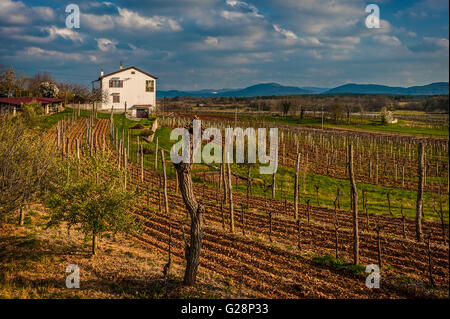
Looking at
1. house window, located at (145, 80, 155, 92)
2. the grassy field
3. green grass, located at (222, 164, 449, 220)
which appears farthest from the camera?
house window, located at (145, 80, 155, 92)

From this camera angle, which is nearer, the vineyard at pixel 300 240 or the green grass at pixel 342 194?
the vineyard at pixel 300 240

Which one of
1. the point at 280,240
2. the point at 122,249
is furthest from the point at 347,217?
the point at 122,249

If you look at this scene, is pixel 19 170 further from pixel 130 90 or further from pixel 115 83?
pixel 115 83

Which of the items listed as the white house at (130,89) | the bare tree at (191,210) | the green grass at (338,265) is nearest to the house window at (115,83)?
the white house at (130,89)

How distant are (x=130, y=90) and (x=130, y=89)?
0.21 m

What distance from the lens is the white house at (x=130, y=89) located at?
73.1 metres

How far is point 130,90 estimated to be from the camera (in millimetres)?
74188

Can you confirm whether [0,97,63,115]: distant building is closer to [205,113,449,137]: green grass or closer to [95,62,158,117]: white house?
[95,62,158,117]: white house

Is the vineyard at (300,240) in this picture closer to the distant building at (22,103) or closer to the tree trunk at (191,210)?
the tree trunk at (191,210)

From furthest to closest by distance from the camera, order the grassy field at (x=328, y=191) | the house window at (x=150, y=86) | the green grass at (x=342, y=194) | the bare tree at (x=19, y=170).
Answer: the house window at (x=150, y=86), the grassy field at (x=328, y=191), the green grass at (x=342, y=194), the bare tree at (x=19, y=170)

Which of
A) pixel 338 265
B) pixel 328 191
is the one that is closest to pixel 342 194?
pixel 328 191

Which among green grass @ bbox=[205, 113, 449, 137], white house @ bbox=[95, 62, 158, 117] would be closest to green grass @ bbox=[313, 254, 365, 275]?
green grass @ bbox=[205, 113, 449, 137]

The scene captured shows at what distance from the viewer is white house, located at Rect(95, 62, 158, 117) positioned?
73.1 meters
